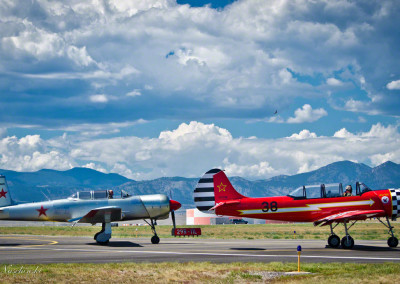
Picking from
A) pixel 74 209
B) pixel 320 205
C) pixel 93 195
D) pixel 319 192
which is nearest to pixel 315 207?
pixel 320 205

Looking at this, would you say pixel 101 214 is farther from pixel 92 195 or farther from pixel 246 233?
pixel 246 233

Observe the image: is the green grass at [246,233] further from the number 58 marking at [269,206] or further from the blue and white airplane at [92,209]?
the number 58 marking at [269,206]

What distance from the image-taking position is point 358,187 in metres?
27.7

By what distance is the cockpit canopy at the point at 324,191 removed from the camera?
90.6 ft

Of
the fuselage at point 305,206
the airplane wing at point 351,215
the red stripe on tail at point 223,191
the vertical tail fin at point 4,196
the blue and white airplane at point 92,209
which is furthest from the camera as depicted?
the vertical tail fin at point 4,196

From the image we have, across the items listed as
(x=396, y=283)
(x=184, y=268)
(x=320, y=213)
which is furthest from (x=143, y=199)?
(x=396, y=283)

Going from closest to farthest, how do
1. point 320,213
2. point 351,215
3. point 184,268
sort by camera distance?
1. point 184,268
2. point 351,215
3. point 320,213

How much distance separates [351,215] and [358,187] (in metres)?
2.47

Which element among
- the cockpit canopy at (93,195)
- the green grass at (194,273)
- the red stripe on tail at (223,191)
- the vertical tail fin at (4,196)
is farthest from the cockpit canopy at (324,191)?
the vertical tail fin at (4,196)

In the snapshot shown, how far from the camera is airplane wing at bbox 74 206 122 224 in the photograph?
96.3 feet

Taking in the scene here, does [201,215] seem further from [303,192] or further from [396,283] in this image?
[396,283]

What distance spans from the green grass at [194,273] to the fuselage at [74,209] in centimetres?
1268

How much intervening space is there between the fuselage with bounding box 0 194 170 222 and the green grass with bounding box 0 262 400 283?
12685 millimetres

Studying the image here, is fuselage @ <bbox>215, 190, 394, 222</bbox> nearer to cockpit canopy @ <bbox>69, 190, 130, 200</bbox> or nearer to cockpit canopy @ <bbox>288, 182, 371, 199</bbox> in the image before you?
cockpit canopy @ <bbox>288, 182, 371, 199</bbox>
